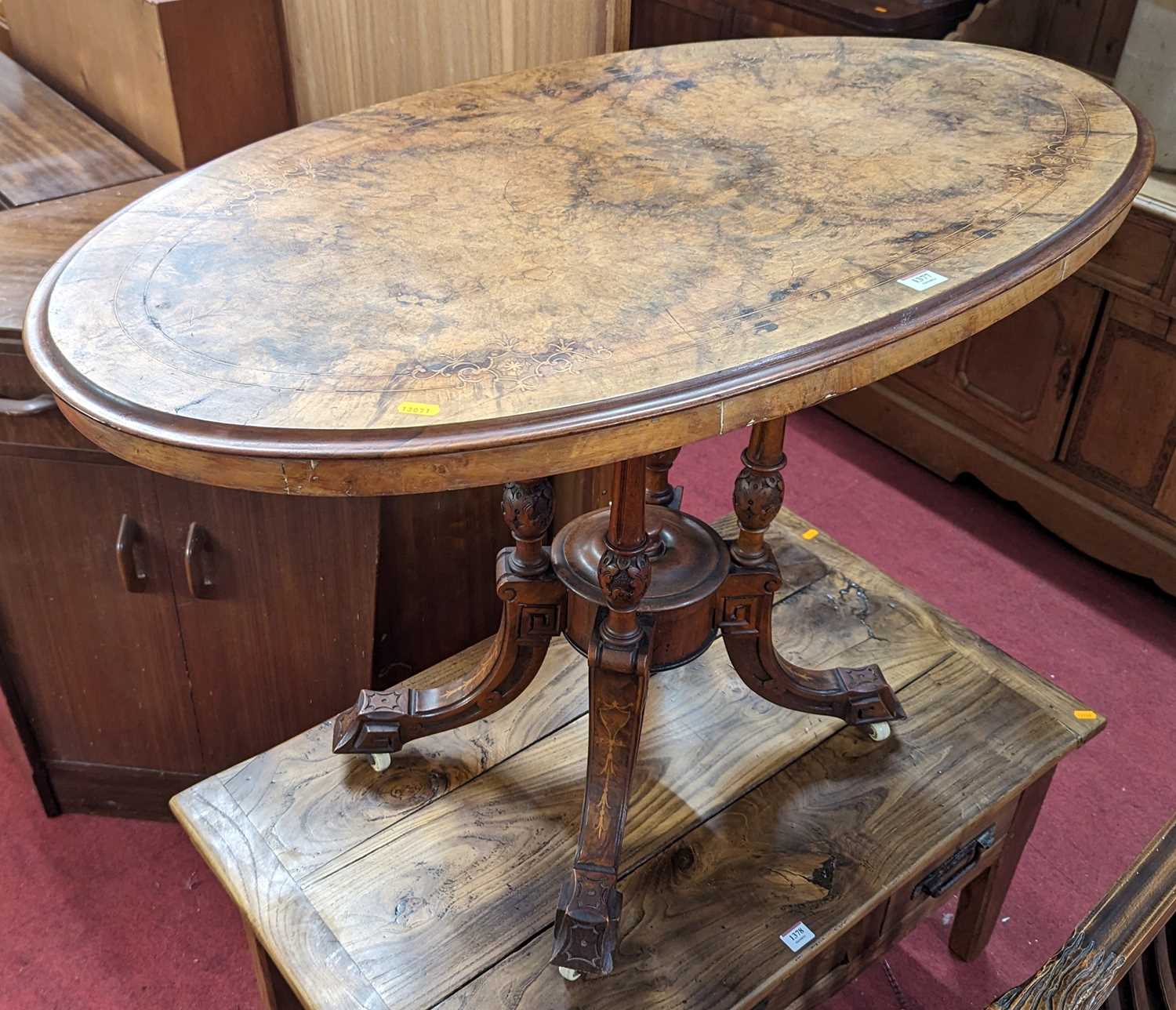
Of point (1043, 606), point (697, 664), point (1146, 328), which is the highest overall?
point (1146, 328)

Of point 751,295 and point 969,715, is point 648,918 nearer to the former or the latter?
point 969,715

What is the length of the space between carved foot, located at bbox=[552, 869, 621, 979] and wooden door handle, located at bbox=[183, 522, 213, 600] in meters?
0.74

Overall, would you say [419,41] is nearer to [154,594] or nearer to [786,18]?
[154,594]

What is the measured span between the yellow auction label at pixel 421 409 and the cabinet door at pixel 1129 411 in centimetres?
194

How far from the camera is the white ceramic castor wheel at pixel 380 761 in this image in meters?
1.54

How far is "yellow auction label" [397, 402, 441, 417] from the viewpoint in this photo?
90 cm

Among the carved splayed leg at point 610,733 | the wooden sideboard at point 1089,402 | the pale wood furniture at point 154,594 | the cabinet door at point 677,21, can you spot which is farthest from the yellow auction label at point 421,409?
the cabinet door at point 677,21

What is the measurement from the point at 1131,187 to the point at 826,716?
2.63ft

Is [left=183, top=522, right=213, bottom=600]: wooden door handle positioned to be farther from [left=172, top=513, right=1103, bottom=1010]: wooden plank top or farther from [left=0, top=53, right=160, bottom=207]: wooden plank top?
[left=0, top=53, right=160, bottom=207]: wooden plank top

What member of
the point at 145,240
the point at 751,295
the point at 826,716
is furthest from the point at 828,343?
the point at 826,716

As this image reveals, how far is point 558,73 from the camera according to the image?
159cm

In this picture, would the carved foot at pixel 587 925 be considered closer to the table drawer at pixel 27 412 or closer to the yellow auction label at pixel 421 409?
the yellow auction label at pixel 421 409

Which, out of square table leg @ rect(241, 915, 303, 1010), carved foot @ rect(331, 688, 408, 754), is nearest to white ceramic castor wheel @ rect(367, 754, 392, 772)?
carved foot @ rect(331, 688, 408, 754)

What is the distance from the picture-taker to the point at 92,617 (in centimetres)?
178
